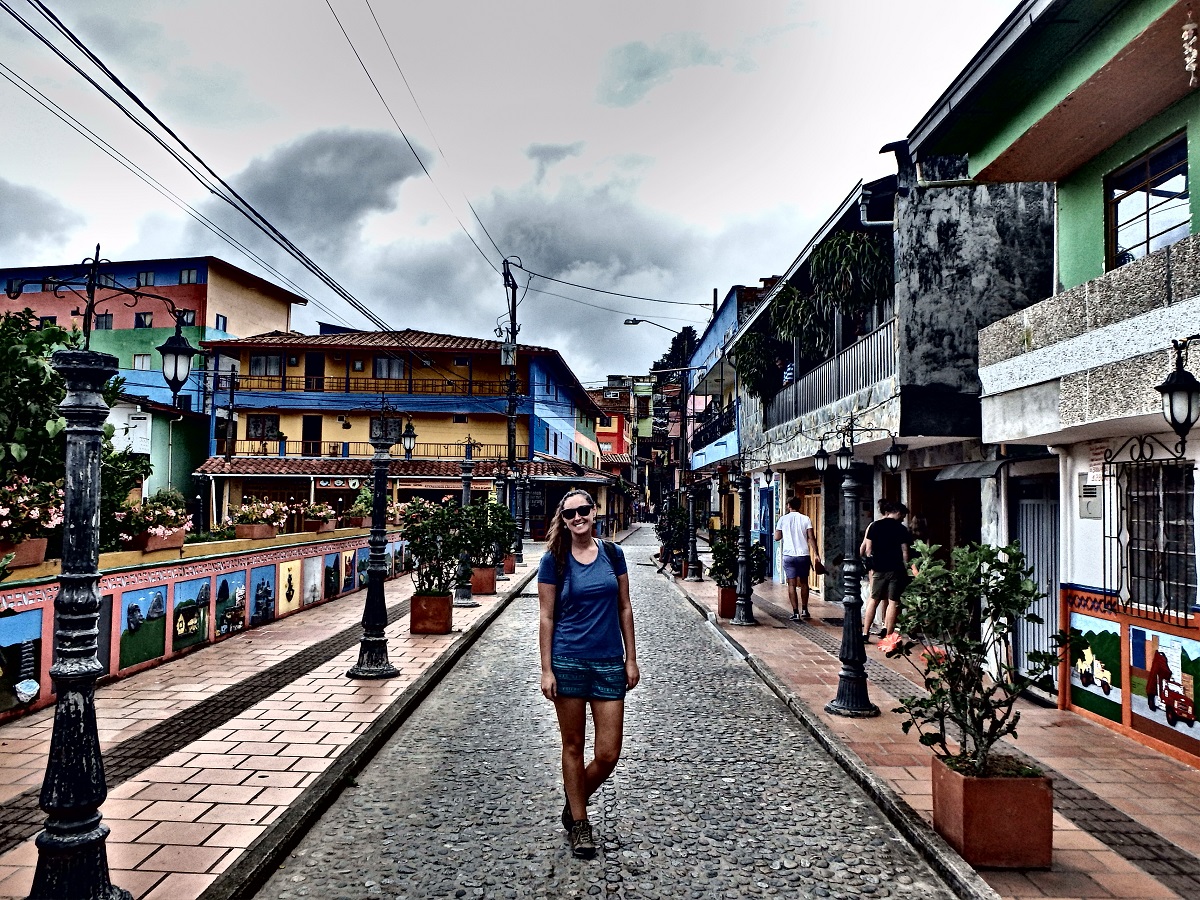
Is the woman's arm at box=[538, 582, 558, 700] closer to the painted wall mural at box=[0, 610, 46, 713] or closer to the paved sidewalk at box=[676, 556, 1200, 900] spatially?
the paved sidewalk at box=[676, 556, 1200, 900]

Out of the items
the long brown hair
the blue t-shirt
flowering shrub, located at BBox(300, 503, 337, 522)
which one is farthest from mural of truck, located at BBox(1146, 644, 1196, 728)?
flowering shrub, located at BBox(300, 503, 337, 522)

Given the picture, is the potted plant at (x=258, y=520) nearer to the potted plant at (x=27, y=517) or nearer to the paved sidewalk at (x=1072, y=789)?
the potted plant at (x=27, y=517)

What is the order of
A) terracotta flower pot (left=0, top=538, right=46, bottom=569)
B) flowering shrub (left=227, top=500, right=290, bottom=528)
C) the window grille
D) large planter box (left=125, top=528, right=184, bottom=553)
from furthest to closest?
flowering shrub (left=227, top=500, right=290, bottom=528)
large planter box (left=125, top=528, right=184, bottom=553)
terracotta flower pot (left=0, top=538, right=46, bottom=569)
the window grille

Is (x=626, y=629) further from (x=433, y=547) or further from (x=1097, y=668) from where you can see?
(x=433, y=547)

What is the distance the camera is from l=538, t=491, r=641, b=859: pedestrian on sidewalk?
13.5 feet

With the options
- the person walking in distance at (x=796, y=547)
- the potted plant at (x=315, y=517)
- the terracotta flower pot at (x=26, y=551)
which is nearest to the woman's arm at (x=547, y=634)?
the terracotta flower pot at (x=26, y=551)

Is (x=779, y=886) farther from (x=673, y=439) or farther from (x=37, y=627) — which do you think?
(x=673, y=439)

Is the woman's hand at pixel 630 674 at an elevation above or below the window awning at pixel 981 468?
below

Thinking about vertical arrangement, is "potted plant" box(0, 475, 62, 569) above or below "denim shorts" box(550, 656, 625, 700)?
above

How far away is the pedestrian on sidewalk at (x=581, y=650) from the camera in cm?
410

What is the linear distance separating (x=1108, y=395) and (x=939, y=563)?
8.64 feet

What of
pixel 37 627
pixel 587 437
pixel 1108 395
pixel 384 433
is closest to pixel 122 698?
pixel 37 627

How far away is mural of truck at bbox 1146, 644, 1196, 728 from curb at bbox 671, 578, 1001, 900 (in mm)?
2431

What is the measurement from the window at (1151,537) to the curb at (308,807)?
19.9 feet
